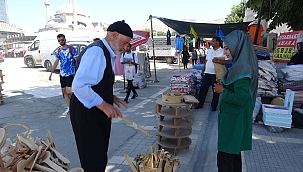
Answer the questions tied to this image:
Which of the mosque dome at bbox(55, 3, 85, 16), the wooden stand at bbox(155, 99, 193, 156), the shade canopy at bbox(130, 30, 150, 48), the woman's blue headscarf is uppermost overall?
the mosque dome at bbox(55, 3, 85, 16)

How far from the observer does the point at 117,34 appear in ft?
6.59

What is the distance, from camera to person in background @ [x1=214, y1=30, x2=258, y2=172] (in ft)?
6.55

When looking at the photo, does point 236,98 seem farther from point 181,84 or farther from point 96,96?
point 181,84

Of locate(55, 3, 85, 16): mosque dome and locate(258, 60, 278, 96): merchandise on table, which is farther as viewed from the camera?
locate(55, 3, 85, 16): mosque dome

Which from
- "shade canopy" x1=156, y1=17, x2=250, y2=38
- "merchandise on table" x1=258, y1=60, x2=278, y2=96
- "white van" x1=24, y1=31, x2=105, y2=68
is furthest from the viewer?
"white van" x1=24, y1=31, x2=105, y2=68

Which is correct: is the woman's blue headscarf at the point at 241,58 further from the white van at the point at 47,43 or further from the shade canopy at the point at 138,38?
the white van at the point at 47,43

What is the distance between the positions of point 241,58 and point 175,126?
164 centimetres

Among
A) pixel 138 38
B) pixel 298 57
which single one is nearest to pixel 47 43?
pixel 138 38

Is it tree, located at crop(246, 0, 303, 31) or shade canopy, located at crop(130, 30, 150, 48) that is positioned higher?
tree, located at crop(246, 0, 303, 31)

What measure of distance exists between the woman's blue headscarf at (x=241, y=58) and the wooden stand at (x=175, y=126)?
54.3 inches

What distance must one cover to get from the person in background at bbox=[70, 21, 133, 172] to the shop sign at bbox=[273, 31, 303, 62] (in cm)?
520

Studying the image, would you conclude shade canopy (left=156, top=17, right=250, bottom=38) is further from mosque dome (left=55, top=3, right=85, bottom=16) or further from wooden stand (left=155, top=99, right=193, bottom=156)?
mosque dome (left=55, top=3, right=85, bottom=16)

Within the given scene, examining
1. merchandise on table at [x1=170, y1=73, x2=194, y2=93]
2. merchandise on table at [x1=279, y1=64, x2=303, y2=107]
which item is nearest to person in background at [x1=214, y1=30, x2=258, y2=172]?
merchandise on table at [x1=170, y1=73, x2=194, y2=93]

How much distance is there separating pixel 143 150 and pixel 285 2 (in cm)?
536
